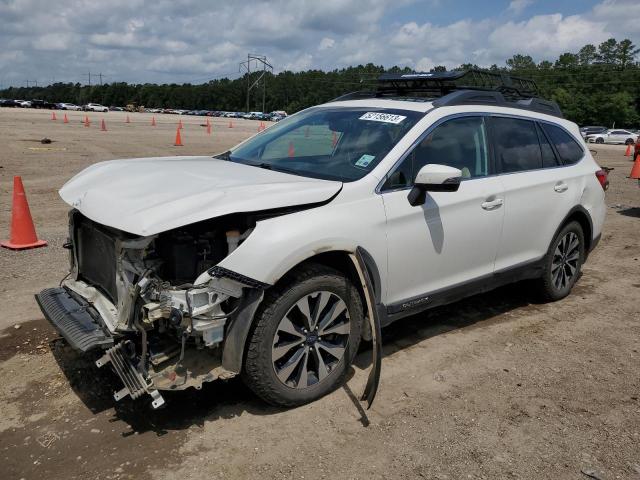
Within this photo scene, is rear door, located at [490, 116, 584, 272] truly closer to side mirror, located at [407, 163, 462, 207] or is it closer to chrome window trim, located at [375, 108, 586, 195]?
chrome window trim, located at [375, 108, 586, 195]

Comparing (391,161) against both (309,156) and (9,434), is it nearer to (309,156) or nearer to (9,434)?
(309,156)

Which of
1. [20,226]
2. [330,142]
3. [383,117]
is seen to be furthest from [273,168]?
[20,226]

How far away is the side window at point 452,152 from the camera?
383 centimetres

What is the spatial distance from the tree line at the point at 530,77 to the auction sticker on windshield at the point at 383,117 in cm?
2953

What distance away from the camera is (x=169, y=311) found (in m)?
2.97

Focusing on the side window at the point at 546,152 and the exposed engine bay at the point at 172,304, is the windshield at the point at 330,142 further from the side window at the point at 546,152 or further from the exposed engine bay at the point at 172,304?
the side window at the point at 546,152

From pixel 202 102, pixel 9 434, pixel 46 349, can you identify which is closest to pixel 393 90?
pixel 46 349

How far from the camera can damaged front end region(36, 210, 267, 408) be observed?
118 inches

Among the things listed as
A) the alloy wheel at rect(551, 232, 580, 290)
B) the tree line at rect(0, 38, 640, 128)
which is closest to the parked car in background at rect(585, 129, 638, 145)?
→ the tree line at rect(0, 38, 640, 128)

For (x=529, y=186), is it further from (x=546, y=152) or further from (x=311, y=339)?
(x=311, y=339)

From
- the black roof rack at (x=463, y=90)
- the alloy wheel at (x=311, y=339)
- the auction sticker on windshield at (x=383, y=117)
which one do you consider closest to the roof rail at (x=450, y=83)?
the black roof rack at (x=463, y=90)

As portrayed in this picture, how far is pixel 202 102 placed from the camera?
503 ft

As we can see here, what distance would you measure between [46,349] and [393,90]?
361 cm

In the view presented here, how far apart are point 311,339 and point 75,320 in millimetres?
1416
